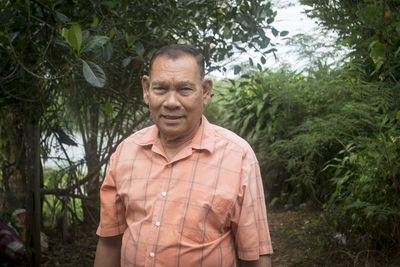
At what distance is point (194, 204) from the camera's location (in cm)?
153

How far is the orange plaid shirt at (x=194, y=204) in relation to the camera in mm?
1511

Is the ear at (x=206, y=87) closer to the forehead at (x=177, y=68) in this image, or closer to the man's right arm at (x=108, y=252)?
the forehead at (x=177, y=68)

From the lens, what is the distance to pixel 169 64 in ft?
5.23

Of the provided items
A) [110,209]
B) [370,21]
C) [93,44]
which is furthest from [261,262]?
[370,21]

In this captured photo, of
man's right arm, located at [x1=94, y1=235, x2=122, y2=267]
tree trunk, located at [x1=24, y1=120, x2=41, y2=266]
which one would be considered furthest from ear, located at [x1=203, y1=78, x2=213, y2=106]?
tree trunk, located at [x1=24, y1=120, x2=41, y2=266]

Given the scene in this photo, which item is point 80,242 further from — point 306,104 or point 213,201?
point 306,104

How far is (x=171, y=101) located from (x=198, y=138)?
0.64 feet

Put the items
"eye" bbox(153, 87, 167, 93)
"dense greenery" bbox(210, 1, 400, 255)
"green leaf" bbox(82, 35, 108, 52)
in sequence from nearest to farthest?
"eye" bbox(153, 87, 167, 93)
"green leaf" bbox(82, 35, 108, 52)
"dense greenery" bbox(210, 1, 400, 255)

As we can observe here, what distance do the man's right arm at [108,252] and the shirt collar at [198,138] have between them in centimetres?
46

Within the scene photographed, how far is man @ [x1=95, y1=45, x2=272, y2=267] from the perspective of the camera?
1.52 m

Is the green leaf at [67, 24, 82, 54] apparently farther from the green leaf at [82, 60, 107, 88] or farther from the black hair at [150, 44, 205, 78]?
the black hair at [150, 44, 205, 78]

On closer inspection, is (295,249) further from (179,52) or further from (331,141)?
(179,52)

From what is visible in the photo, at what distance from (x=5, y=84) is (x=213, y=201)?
1680 mm

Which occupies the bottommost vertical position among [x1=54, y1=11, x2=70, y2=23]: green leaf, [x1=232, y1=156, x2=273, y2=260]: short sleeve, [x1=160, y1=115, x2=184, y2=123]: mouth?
[x1=232, y1=156, x2=273, y2=260]: short sleeve
